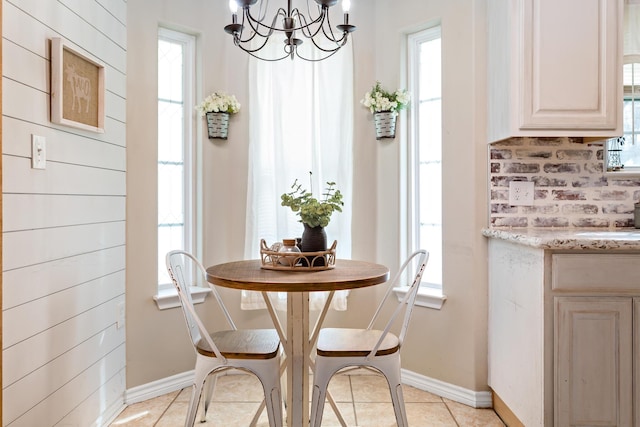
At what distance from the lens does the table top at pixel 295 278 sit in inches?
66.9

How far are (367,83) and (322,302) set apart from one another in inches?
56.5

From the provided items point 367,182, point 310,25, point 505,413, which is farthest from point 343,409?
point 310,25

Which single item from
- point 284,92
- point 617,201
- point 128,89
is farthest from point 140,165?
point 617,201

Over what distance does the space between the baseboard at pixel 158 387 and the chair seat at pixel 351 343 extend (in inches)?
44.2

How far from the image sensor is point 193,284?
2.92m

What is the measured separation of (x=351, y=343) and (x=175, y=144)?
164 cm

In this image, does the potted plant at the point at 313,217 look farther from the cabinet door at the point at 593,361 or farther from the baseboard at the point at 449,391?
the baseboard at the point at 449,391

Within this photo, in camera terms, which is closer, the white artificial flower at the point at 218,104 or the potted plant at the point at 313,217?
the potted plant at the point at 313,217

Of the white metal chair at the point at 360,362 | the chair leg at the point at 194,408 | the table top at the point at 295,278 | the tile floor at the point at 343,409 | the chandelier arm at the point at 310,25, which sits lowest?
Answer: the tile floor at the point at 343,409

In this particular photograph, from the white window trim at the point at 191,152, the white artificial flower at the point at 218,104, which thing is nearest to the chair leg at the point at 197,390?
the white window trim at the point at 191,152

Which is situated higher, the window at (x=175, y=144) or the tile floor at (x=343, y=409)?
the window at (x=175, y=144)

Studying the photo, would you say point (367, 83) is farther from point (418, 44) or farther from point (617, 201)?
point (617, 201)

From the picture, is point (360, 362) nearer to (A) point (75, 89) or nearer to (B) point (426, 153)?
(B) point (426, 153)

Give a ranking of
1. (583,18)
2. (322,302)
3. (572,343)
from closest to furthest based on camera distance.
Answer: (572,343) → (583,18) → (322,302)
